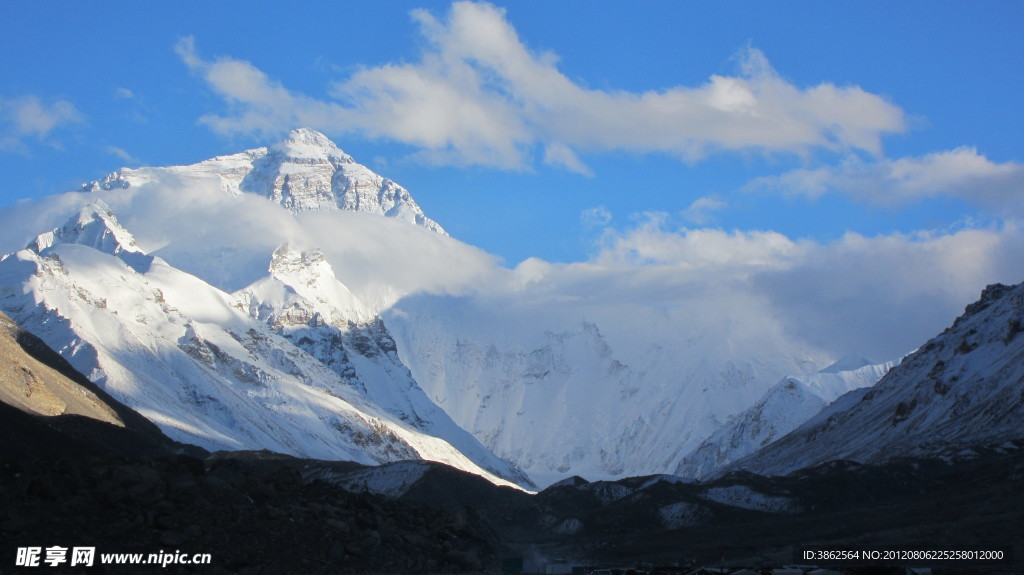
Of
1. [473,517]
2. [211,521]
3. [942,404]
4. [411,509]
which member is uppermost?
[942,404]

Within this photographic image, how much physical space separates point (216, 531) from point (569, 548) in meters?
47.2

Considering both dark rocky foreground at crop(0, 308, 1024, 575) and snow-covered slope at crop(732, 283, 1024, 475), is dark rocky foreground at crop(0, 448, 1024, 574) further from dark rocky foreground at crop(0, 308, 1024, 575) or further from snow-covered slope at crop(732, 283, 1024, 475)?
snow-covered slope at crop(732, 283, 1024, 475)

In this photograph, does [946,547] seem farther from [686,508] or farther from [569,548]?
[686,508]

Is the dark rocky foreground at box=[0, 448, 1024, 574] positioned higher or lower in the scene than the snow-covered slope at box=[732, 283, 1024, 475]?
lower

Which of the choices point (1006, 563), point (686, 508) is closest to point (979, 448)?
point (686, 508)

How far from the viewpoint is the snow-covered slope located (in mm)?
146000

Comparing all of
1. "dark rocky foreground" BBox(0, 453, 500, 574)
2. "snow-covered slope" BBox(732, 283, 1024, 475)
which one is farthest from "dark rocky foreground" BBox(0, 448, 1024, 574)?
"snow-covered slope" BBox(732, 283, 1024, 475)

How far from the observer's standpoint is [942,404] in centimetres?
16262

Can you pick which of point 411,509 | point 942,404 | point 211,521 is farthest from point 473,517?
point 942,404

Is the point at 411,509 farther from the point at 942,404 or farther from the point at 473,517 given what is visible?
the point at 942,404

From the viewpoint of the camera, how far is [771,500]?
4387 inches

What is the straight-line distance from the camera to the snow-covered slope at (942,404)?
146 metres

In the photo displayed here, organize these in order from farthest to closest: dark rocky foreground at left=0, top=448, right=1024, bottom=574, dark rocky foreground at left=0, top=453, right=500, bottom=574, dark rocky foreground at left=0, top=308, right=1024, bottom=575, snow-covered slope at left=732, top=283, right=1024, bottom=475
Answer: snow-covered slope at left=732, top=283, right=1024, bottom=475 → dark rocky foreground at left=0, top=308, right=1024, bottom=575 → dark rocky foreground at left=0, top=448, right=1024, bottom=574 → dark rocky foreground at left=0, top=453, right=500, bottom=574

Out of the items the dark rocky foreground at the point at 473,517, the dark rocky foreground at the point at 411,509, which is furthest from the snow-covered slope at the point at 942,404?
the dark rocky foreground at the point at 473,517
